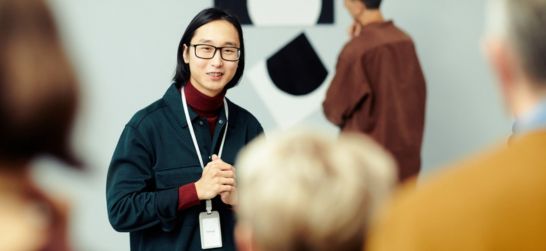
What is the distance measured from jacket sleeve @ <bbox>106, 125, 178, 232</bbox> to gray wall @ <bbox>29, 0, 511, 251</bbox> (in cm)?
145

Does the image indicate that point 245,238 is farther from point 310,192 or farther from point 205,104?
point 205,104

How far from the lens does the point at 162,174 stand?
8.70 feet

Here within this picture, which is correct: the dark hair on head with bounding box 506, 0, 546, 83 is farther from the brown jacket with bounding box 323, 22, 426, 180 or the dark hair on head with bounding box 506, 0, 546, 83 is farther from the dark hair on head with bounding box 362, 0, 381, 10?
the dark hair on head with bounding box 362, 0, 381, 10

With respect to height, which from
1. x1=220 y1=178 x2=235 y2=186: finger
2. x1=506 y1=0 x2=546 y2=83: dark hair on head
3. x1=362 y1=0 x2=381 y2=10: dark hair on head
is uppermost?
x1=506 y1=0 x2=546 y2=83: dark hair on head

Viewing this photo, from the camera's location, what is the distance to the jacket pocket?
265cm

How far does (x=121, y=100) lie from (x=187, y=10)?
0.57 metres

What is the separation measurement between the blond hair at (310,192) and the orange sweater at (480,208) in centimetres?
11

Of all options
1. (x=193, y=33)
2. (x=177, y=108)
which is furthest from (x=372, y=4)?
(x=177, y=108)

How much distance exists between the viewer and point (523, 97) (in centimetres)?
122

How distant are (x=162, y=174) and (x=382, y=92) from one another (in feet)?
5.20

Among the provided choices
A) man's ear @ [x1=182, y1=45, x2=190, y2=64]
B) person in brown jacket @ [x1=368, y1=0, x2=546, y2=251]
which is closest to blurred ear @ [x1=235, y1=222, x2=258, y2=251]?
person in brown jacket @ [x1=368, y1=0, x2=546, y2=251]

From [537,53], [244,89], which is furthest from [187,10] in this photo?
[537,53]

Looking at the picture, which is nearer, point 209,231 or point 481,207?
point 481,207

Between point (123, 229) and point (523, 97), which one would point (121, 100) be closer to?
point (123, 229)
